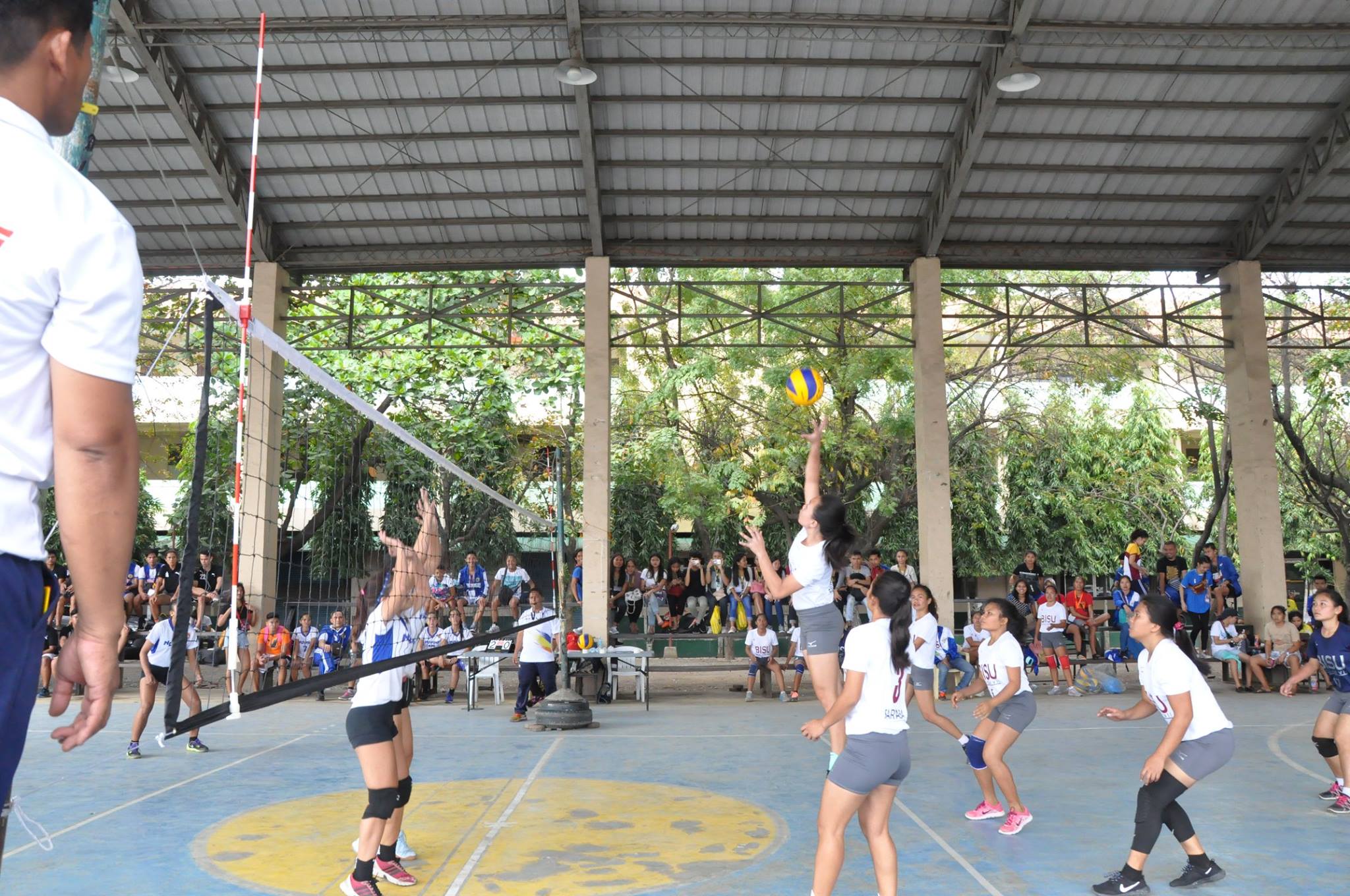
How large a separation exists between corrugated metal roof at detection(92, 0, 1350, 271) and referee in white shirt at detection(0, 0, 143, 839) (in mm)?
12429

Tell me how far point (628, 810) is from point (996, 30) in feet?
36.6

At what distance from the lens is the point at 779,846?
20.4 feet

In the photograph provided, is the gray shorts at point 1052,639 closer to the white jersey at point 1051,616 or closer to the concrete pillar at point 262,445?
the white jersey at point 1051,616

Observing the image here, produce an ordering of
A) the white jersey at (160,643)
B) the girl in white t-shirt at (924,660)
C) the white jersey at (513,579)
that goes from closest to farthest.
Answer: the girl in white t-shirt at (924,660) → the white jersey at (160,643) → the white jersey at (513,579)

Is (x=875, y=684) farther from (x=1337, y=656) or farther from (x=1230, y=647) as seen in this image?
(x=1230, y=647)

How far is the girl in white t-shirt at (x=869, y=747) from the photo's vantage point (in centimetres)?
444

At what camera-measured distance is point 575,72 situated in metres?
13.2

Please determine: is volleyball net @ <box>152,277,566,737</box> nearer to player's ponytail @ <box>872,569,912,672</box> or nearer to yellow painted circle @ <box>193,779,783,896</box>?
yellow painted circle @ <box>193,779,783,896</box>

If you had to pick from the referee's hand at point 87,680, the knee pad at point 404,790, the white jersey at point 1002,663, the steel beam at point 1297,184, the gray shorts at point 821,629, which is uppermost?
the steel beam at point 1297,184

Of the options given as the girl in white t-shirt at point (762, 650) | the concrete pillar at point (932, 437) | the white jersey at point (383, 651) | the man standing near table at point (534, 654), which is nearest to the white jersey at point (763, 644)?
the girl in white t-shirt at point (762, 650)

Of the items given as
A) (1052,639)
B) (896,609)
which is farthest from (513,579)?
(896,609)

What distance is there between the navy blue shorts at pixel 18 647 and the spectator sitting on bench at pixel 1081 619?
1766cm

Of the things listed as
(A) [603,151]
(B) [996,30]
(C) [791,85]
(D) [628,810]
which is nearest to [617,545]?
(A) [603,151]

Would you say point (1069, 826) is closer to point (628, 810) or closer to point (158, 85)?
point (628, 810)
